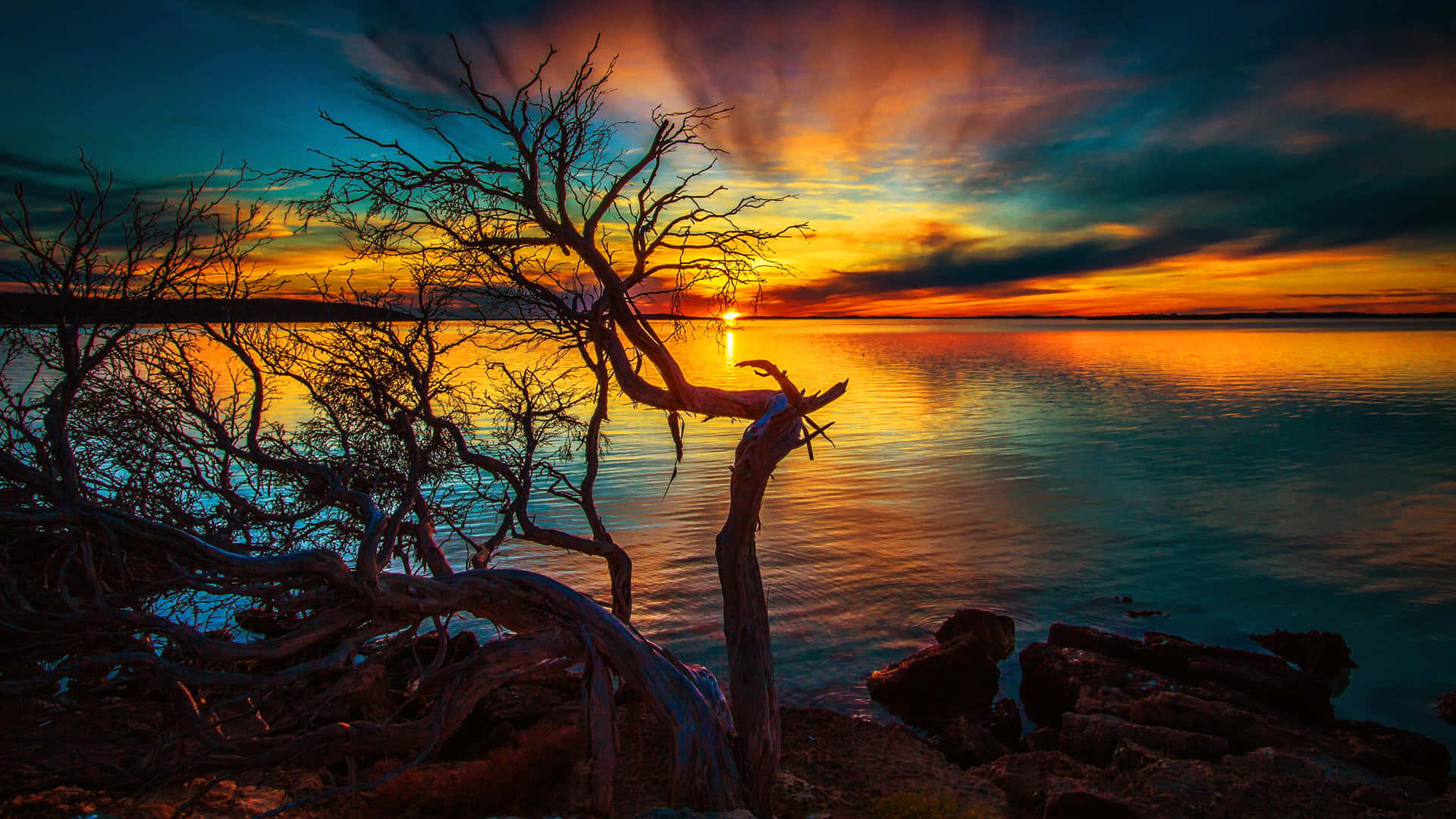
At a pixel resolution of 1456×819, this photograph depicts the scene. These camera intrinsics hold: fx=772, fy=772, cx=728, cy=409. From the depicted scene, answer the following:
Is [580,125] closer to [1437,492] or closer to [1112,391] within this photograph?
[1437,492]

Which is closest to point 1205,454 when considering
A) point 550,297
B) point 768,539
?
point 768,539

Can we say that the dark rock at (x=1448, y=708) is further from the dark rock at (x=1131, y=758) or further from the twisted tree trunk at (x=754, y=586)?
the twisted tree trunk at (x=754, y=586)

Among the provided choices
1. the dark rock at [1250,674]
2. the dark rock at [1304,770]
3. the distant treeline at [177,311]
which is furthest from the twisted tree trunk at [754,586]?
the dark rock at [1250,674]

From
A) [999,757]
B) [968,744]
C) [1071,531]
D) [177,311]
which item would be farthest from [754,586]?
[1071,531]

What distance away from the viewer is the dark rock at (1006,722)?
11.7m

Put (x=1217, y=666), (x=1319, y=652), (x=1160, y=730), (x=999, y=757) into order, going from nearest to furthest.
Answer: (x=1160, y=730)
(x=999, y=757)
(x=1217, y=666)
(x=1319, y=652)

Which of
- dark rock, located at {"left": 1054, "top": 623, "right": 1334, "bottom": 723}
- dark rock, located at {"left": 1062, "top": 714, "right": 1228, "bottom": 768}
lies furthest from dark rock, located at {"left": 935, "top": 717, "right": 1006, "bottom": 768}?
dark rock, located at {"left": 1054, "top": 623, "right": 1334, "bottom": 723}

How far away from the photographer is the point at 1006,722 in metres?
12.0

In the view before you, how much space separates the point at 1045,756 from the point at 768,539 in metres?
12.2

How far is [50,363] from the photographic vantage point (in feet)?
21.5

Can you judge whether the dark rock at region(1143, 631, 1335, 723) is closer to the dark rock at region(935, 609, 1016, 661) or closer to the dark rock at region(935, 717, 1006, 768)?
the dark rock at region(935, 609, 1016, 661)

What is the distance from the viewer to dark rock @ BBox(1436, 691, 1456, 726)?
11766 millimetres

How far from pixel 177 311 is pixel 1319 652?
17.7 meters

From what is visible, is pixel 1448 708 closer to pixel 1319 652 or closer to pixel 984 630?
pixel 1319 652
